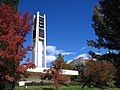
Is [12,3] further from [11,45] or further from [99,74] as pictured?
[99,74]

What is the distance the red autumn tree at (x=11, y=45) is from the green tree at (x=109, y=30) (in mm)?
12742

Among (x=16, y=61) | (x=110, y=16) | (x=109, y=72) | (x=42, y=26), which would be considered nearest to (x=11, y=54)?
(x=16, y=61)

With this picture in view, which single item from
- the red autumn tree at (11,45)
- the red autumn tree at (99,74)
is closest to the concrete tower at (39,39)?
the red autumn tree at (99,74)

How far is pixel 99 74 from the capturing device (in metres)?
44.1

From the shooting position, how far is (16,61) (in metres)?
24.5

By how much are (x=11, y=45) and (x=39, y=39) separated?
78.5 m

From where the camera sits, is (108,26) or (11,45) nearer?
(11,45)

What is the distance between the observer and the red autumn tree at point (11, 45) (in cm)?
2412

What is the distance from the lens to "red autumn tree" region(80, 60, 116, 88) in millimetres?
43625

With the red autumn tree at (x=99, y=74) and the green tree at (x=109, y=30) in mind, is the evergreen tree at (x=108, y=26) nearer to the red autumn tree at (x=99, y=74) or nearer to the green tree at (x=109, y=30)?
the green tree at (x=109, y=30)

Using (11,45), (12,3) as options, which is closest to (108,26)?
(12,3)

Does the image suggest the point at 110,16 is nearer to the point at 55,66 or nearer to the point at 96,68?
the point at 96,68

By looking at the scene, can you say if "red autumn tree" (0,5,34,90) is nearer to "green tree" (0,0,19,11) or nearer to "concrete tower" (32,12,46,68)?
"green tree" (0,0,19,11)

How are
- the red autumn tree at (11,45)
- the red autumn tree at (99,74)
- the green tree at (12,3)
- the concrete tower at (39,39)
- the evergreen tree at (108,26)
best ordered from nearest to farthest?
the red autumn tree at (11,45), the green tree at (12,3), the evergreen tree at (108,26), the red autumn tree at (99,74), the concrete tower at (39,39)
